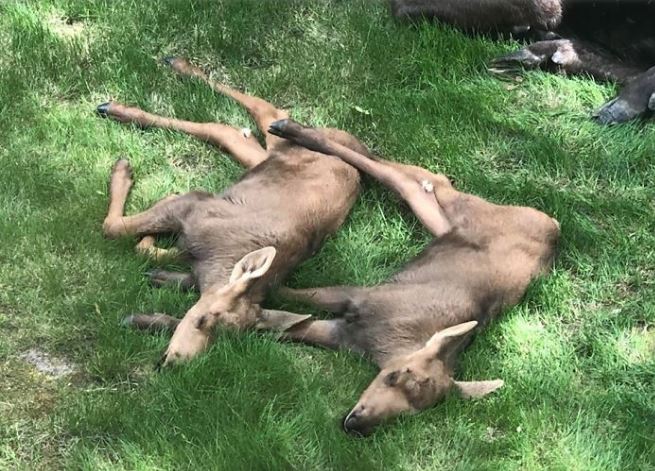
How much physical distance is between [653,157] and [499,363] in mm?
1958

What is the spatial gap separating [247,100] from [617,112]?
2286 millimetres

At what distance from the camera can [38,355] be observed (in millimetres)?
4750

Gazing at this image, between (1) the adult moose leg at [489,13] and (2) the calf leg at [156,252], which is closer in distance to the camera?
(2) the calf leg at [156,252]

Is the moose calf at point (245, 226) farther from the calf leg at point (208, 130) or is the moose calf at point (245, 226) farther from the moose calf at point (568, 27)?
the moose calf at point (568, 27)

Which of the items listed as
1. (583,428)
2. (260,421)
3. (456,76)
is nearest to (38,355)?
(260,421)

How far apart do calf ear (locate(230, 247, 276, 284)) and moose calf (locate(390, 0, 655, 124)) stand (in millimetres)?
2651

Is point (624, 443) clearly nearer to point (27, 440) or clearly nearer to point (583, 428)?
point (583, 428)

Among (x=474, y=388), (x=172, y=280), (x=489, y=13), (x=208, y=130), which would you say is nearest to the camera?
(x=474, y=388)

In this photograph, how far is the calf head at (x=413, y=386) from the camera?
14.4 ft

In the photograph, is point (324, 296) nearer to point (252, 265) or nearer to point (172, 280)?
point (252, 265)

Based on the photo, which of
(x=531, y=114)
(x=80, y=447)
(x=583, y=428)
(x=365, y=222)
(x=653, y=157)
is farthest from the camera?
(x=531, y=114)

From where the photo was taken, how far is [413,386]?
4457mm

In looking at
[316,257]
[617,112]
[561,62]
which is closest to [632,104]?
[617,112]

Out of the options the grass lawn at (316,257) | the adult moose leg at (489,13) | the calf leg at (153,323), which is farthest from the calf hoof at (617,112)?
the calf leg at (153,323)
